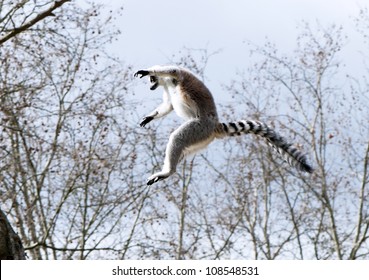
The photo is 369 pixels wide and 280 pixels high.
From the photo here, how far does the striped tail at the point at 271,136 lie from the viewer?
4.50 m

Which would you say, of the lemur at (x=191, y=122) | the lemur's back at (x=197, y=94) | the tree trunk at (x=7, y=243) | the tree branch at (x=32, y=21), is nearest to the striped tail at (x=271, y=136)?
the lemur at (x=191, y=122)

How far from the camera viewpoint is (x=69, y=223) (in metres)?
11.2

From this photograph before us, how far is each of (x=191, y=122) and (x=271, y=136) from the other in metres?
0.59

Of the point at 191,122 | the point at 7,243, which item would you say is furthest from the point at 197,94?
the point at 7,243

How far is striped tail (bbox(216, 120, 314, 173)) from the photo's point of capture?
450cm

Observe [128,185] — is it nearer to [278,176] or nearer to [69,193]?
[69,193]

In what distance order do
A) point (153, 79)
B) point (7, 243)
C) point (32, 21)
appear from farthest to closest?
point (32, 21), point (7, 243), point (153, 79)

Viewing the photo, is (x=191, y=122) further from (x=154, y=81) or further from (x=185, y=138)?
(x=154, y=81)

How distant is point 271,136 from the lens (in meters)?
5.04

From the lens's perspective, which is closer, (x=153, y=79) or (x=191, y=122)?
(x=153, y=79)

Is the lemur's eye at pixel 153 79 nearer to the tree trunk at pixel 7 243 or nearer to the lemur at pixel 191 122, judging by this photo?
the lemur at pixel 191 122

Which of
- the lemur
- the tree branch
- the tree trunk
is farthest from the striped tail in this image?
the tree branch

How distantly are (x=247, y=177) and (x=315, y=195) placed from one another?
→ 1280 millimetres

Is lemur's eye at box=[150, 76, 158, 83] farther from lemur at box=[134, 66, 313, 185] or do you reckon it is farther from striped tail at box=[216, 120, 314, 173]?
striped tail at box=[216, 120, 314, 173]
